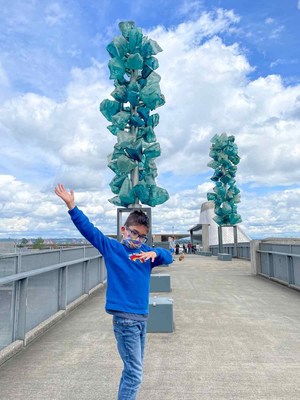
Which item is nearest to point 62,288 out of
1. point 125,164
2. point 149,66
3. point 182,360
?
point 182,360

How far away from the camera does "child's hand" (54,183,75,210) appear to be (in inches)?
104

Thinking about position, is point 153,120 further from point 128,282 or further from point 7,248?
point 128,282

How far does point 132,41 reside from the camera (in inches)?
657

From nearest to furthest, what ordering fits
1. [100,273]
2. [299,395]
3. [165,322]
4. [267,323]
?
[299,395], [165,322], [267,323], [100,273]

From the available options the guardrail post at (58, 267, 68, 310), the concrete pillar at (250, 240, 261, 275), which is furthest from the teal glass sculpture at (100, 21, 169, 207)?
the guardrail post at (58, 267, 68, 310)

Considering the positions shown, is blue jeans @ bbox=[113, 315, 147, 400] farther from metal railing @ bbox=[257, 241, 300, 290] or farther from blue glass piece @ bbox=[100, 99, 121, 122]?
blue glass piece @ bbox=[100, 99, 121, 122]

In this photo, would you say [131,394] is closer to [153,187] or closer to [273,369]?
[273,369]

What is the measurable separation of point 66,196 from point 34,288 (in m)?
3.58

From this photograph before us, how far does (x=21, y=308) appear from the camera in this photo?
5.04 meters

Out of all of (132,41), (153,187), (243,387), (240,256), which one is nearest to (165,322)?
(243,387)

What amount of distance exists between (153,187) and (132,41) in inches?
286

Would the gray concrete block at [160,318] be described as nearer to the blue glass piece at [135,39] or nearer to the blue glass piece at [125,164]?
the blue glass piece at [125,164]

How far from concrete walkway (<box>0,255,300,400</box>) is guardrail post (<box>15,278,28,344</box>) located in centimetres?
28

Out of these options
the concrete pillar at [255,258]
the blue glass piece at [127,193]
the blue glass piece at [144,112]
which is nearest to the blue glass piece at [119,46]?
the blue glass piece at [144,112]
